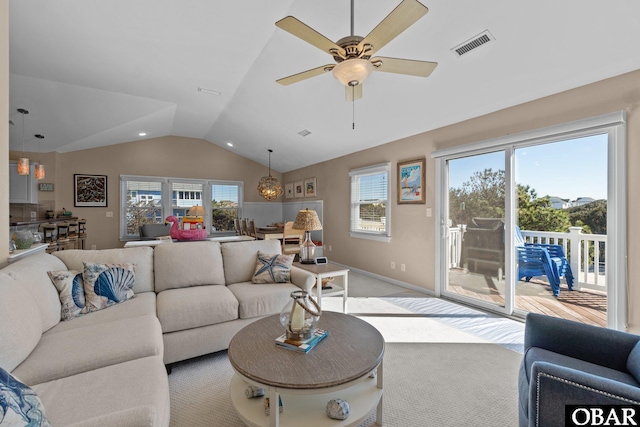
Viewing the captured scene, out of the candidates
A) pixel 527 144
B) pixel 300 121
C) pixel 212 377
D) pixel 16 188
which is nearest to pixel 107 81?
pixel 300 121

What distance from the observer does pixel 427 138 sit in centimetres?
410

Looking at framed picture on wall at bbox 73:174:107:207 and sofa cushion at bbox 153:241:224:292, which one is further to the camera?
framed picture on wall at bbox 73:174:107:207

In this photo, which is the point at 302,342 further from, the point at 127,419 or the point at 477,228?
the point at 477,228

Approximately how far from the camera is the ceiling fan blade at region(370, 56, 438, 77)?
73.6 inches

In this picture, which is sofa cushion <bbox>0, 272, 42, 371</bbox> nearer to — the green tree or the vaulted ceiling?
the vaulted ceiling

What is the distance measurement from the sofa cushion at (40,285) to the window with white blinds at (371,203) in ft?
13.5

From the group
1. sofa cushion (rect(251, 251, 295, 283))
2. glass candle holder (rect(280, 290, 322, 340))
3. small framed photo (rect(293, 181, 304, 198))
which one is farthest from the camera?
small framed photo (rect(293, 181, 304, 198))

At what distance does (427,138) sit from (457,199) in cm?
97

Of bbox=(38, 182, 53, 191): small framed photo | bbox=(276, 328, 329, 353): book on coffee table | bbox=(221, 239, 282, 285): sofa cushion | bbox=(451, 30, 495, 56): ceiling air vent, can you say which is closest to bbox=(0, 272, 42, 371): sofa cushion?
bbox=(276, 328, 329, 353): book on coffee table

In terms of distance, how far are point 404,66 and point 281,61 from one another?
193 centimetres

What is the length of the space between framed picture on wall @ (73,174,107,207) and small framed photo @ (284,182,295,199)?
4.33m

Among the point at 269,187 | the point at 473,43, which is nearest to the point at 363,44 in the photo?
the point at 473,43

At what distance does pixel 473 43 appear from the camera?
8.14 ft

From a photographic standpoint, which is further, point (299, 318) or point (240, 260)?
point (240, 260)
